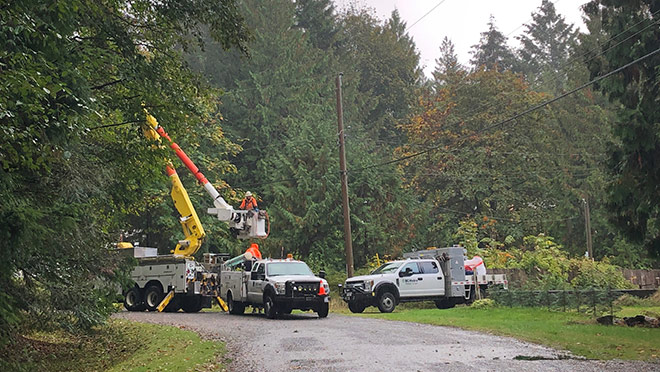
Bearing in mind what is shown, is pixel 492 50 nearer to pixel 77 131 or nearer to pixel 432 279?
pixel 432 279

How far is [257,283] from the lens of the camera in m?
23.0

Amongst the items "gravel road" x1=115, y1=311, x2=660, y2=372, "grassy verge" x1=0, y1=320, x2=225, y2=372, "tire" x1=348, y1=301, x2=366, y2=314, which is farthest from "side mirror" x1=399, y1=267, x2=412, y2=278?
"grassy verge" x1=0, y1=320, x2=225, y2=372

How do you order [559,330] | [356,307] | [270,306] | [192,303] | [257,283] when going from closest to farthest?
[559,330], [270,306], [257,283], [192,303], [356,307]

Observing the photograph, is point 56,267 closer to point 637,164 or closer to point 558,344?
point 558,344

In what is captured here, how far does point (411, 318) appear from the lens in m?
22.4

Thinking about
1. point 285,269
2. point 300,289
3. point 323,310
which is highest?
point 285,269

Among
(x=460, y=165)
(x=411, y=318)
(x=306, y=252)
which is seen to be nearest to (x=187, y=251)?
(x=411, y=318)

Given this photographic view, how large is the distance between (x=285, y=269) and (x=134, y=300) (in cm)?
710

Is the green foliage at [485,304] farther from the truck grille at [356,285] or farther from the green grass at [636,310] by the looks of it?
the green grass at [636,310]

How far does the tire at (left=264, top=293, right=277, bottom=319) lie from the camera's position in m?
22.0

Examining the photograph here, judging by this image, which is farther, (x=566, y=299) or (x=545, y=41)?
(x=545, y=41)

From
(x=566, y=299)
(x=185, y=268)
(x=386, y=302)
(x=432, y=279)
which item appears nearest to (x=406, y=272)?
(x=432, y=279)

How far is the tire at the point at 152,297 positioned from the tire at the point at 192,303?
0.93m

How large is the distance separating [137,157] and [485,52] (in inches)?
2894
